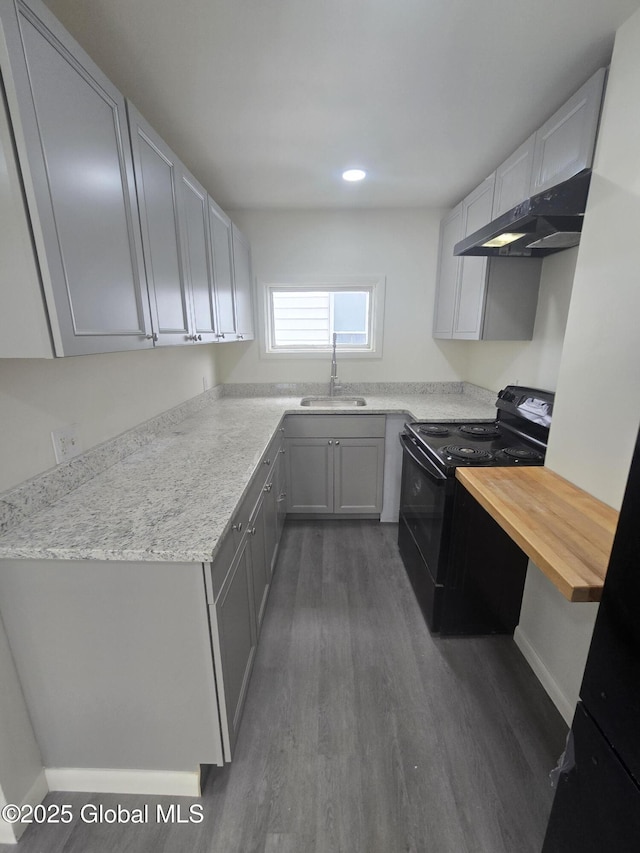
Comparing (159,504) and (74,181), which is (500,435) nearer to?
(159,504)

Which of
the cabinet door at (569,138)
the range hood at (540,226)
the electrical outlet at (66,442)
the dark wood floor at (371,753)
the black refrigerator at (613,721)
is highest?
the cabinet door at (569,138)

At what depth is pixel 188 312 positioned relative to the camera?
5.57ft

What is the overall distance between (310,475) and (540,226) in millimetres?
2038

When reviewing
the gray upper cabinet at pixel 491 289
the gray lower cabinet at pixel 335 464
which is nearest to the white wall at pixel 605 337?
the gray upper cabinet at pixel 491 289

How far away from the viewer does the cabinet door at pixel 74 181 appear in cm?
78

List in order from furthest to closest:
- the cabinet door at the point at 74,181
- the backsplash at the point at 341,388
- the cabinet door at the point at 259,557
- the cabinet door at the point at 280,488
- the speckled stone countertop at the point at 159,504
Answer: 1. the backsplash at the point at 341,388
2. the cabinet door at the point at 280,488
3. the cabinet door at the point at 259,557
4. the speckled stone countertop at the point at 159,504
5. the cabinet door at the point at 74,181

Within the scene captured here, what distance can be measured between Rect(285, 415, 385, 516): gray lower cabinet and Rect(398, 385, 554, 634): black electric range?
64cm

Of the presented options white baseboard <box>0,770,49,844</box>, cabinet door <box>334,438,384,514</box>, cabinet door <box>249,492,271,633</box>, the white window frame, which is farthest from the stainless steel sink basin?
Result: white baseboard <box>0,770,49,844</box>

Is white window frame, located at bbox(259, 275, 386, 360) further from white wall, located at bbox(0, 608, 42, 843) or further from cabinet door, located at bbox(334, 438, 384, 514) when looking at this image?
white wall, located at bbox(0, 608, 42, 843)

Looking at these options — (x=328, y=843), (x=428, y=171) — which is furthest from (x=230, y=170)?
(x=328, y=843)

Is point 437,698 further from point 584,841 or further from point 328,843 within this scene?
point 584,841

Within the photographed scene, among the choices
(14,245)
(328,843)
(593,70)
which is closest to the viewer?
(14,245)

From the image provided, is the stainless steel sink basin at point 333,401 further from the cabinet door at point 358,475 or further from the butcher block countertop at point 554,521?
the butcher block countertop at point 554,521

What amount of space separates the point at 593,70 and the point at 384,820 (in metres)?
2.78
